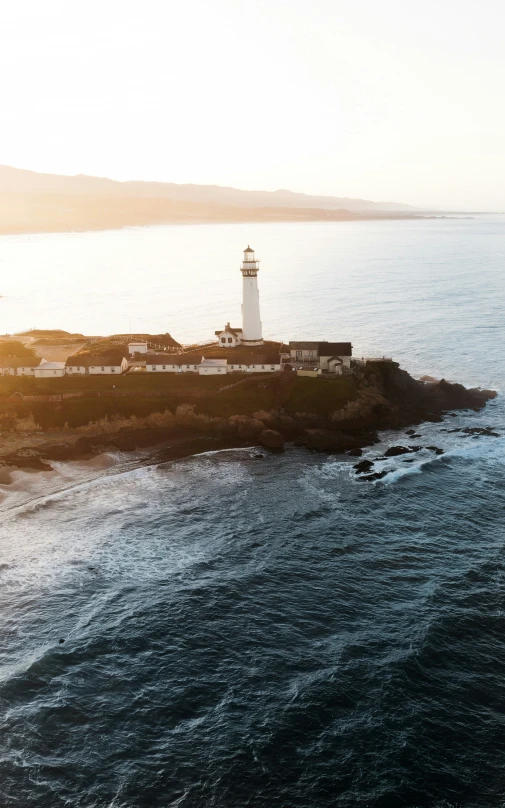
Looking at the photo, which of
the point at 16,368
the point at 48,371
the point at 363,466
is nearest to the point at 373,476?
the point at 363,466

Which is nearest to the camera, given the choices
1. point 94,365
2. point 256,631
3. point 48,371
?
point 256,631

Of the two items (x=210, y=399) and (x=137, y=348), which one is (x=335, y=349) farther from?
(x=137, y=348)

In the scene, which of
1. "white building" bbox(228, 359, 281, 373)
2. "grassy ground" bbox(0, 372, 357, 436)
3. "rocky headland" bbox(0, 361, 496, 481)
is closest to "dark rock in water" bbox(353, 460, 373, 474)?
"rocky headland" bbox(0, 361, 496, 481)

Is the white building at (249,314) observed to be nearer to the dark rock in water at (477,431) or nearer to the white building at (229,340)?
the white building at (229,340)

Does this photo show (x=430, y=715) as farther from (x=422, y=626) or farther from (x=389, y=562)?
(x=389, y=562)

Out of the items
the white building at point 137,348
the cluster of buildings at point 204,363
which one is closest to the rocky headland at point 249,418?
the cluster of buildings at point 204,363

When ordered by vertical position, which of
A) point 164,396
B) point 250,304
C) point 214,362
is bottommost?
point 164,396
